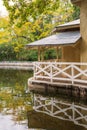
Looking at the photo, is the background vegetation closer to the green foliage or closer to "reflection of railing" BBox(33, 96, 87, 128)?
the green foliage

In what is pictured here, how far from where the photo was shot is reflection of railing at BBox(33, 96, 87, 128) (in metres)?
10.4

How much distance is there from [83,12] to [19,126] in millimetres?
8495

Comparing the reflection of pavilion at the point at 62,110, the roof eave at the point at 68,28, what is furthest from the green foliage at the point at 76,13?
the reflection of pavilion at the point at 62,110

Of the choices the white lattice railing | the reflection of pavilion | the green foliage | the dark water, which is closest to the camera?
the dark water

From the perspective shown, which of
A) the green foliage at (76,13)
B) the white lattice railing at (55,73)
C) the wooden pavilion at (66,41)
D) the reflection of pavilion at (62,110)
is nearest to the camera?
the reflection of pavilion at (62,110)

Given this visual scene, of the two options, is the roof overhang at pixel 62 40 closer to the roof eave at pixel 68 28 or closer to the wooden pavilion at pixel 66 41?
the wooden pavilion at pixel 66 41

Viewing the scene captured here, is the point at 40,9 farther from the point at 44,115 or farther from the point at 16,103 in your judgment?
the point at 44,115

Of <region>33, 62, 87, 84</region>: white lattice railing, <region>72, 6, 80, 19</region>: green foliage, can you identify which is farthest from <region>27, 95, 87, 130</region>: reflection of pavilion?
<region>72, 6, 80, 19</region>: green foliage

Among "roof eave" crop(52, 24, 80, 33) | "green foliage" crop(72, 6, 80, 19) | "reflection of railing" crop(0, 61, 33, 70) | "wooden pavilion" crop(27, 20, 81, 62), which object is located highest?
"green foliage" crop(72, 6, 80, 19)

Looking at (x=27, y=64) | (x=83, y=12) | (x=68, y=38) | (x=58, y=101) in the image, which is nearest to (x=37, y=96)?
(x=58, y=101)

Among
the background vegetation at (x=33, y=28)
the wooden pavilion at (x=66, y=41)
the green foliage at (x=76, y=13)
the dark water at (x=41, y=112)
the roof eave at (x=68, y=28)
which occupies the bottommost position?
the dark water at (x=41, y=112)

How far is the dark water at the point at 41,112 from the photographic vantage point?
→ 31.6ft

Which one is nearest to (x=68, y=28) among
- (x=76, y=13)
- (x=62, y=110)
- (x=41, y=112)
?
(x=62, y=110)

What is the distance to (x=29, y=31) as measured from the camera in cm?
3966
